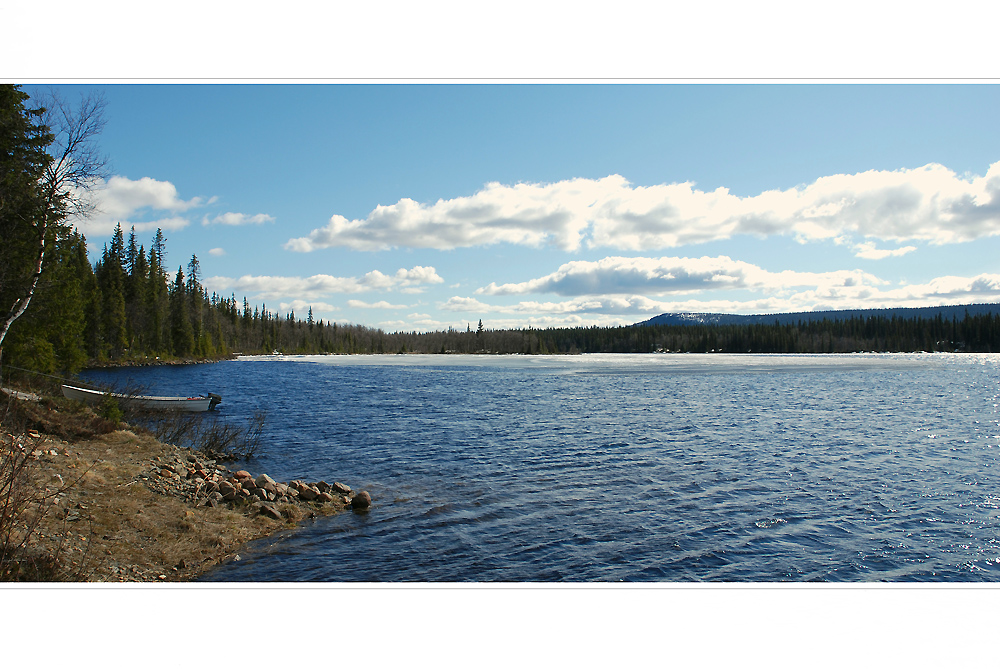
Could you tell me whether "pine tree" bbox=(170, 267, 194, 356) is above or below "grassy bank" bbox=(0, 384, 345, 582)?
above

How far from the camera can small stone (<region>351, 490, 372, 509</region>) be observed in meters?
13.0

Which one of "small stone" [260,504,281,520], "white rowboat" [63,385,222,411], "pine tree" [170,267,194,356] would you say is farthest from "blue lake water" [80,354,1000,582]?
"pine tree" [170,267,194,356]

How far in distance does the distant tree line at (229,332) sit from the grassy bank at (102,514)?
8.81 metres

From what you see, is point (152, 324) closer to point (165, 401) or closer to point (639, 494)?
point (165, 401)

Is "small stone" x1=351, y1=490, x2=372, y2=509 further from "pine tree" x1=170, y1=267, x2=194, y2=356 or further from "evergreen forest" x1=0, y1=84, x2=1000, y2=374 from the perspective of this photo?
"pine tree" x1=170, y1=267, x2=194, y2=356

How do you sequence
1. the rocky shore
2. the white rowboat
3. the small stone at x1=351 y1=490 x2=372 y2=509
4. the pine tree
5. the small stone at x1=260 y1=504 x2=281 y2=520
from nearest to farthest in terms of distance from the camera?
the small stone at x1=260 y1=504 x2=281 y2=520 → the rocky shore → the small stone at x1=351 y1=490 x2=372 y2=509 → the white rowboat → the pine tree

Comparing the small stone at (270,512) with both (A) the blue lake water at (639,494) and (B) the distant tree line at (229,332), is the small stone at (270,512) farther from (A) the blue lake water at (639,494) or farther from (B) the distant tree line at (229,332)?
(B) the distant tree line at (229,332)

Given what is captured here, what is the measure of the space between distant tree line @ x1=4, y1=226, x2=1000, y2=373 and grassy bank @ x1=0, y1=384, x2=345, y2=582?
8.81 m

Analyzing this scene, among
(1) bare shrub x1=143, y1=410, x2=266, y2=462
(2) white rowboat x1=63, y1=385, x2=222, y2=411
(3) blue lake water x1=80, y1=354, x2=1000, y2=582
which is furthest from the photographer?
(2) white rowboat x1=63, y1=385, x2=222, y2=411

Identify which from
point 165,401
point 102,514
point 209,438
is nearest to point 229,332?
point 165,401

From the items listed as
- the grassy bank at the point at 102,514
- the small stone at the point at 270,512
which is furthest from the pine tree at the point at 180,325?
the small stone at the point at 270,512
